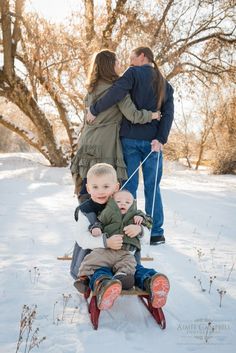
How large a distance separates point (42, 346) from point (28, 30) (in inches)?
376

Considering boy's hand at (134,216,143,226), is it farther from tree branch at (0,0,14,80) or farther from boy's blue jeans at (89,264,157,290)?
tree branch at (0,0,14,80)

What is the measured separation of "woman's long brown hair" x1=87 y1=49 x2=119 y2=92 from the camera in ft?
12.0

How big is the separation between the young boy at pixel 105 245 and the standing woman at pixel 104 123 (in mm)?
1009

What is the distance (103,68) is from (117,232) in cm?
175

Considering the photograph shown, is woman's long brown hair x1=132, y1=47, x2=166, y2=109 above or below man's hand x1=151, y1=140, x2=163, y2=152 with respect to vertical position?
above

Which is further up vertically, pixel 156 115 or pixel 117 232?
pixel 156 115

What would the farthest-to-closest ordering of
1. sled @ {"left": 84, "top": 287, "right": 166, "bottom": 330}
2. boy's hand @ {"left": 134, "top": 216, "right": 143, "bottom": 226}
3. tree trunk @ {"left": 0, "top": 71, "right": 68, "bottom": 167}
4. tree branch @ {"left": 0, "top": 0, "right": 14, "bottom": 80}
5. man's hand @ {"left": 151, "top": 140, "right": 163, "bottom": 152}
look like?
tree trunk @ {"left": 0, "top": 71, "right": 68, "bottom": 167}, tree branch @ {"left": 0, "top": 0, "right": 14, "bottom": 80}, man's hand @ {"left": 151, "top": 140, "right": 163, "bottom": 152}, boy's hand @ {"left": 134, "top": 216, "right": 143, "bottom": 226}, sled @ {"left": 84, "top": 287, "right": 166, "bottom": 330}

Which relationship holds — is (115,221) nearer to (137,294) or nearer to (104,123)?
(137,294)

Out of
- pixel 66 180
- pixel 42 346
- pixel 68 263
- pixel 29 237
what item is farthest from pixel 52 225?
pixel 66 180

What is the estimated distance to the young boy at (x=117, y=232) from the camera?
2525 millimetres

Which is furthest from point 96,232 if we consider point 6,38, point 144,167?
point 6,38

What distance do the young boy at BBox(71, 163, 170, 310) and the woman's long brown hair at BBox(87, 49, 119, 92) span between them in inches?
53.4

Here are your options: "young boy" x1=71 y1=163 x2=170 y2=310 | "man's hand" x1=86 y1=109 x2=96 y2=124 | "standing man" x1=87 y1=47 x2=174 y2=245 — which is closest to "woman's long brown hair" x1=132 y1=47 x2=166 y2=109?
"standing man" x1=87 y1=47 x2=174 y2=245

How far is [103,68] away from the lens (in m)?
3.70
